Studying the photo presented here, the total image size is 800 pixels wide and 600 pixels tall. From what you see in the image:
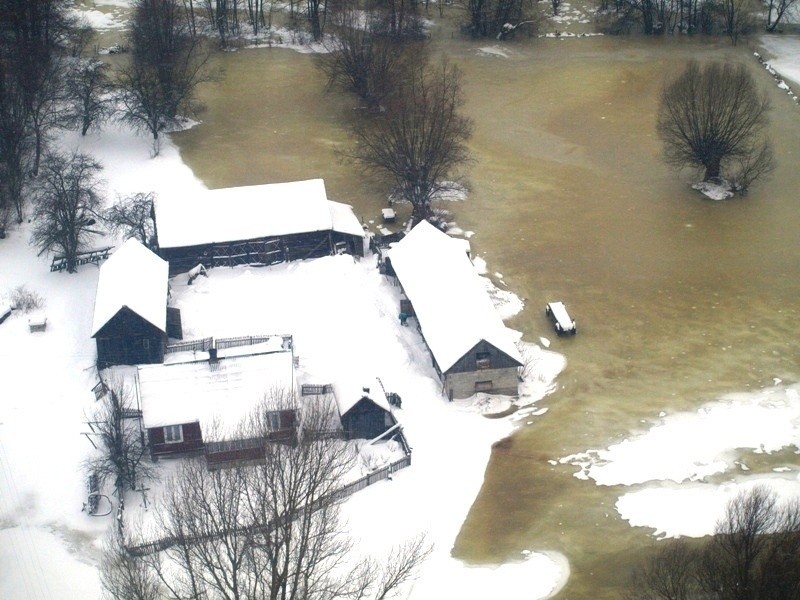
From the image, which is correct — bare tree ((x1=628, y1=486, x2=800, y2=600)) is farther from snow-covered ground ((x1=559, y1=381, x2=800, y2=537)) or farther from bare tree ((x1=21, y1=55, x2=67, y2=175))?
bare tree ((x1=21, y1=55, x2=67, y2=175))

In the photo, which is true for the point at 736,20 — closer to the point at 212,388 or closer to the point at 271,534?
the point at 212,388

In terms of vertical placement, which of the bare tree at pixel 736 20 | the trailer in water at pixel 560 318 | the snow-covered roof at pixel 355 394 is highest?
the bare tree at pixel 736 20

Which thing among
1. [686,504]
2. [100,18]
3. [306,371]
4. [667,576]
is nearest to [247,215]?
[306,371]

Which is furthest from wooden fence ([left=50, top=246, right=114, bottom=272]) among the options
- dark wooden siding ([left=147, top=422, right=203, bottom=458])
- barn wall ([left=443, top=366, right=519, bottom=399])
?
barn wall ([left=443, top=366, right=519, bottom=399])

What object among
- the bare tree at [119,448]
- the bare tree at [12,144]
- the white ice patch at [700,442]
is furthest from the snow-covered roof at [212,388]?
the bare tree at [12,144]

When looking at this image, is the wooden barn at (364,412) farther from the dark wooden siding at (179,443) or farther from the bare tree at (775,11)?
the bare tree at (775,11)

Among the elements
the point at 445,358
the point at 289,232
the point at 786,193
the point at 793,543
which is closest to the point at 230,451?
the point at 445,358

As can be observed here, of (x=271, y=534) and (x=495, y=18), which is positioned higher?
(x=495, y=18)

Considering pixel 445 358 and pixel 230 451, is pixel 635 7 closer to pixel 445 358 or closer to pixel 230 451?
pixel 445 358
